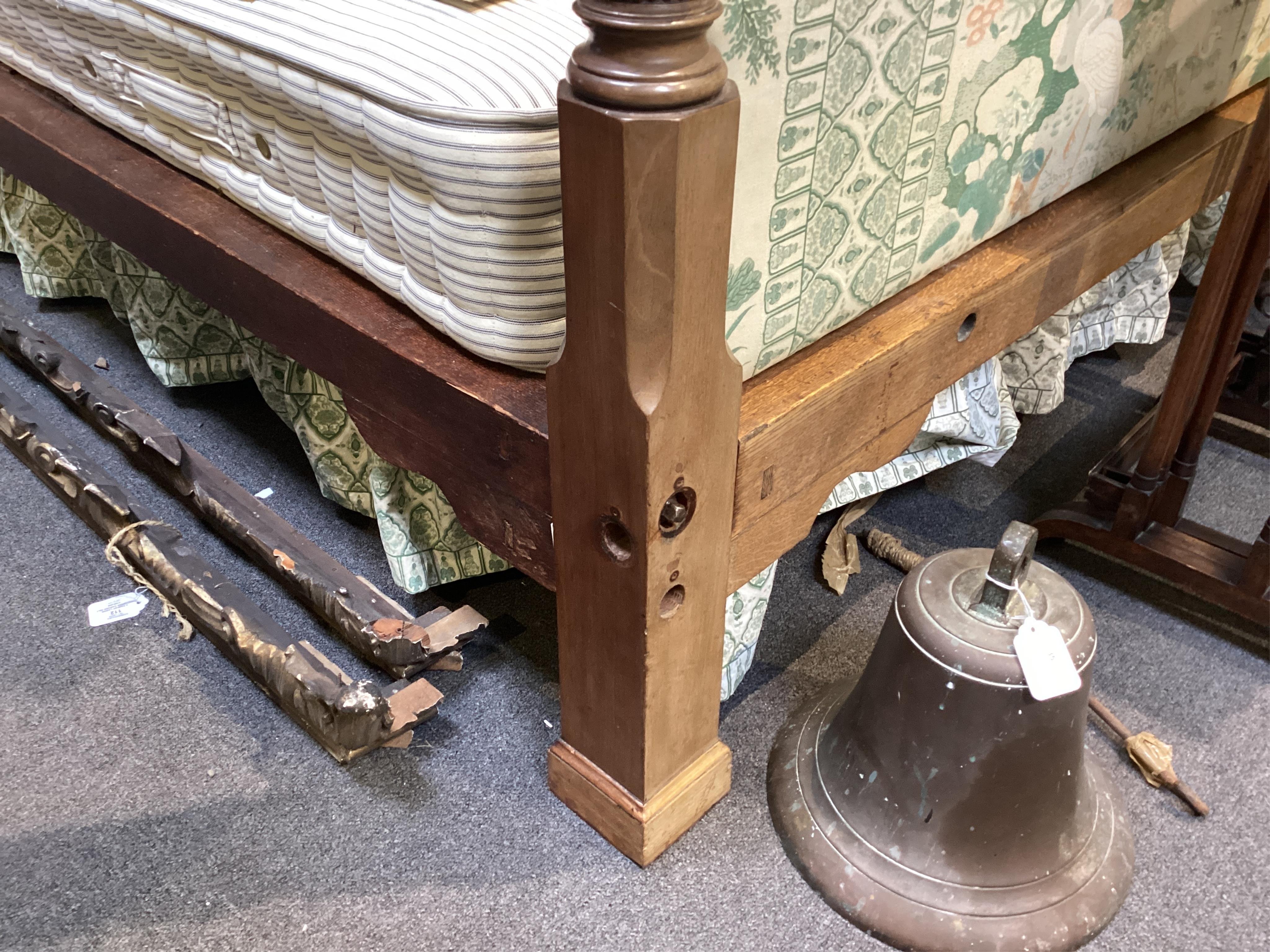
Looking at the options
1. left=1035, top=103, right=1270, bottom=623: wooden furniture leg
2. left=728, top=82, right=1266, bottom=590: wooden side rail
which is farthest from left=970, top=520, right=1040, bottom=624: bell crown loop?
left=1035, top=103, right=1270, bottom=623: wooden furniture leg

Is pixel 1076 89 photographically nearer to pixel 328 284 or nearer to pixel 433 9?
pixel 433 9

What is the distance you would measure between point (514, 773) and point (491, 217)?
589 mm

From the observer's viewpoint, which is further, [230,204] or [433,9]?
[230,204]

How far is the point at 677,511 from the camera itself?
0.74m

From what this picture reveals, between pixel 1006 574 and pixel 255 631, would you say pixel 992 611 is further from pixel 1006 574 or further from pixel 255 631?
pixel 255 631

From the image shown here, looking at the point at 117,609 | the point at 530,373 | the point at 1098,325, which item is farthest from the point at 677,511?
the point at 1098,325

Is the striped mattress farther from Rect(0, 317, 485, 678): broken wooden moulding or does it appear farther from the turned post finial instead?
Rect(0, 317, 485, 678): broken wooden moulding

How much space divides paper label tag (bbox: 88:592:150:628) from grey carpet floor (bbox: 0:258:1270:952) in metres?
0.02

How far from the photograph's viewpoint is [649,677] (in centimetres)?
83

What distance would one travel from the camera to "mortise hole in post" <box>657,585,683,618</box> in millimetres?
797

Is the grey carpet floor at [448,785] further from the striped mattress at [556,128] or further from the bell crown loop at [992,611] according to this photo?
the striped mattress at [556,128]

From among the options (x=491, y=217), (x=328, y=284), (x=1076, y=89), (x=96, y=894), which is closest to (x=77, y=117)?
(x=328, y=284)

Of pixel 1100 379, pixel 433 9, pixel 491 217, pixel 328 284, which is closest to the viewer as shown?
pixel 491 217

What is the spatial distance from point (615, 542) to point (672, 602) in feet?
0.25
